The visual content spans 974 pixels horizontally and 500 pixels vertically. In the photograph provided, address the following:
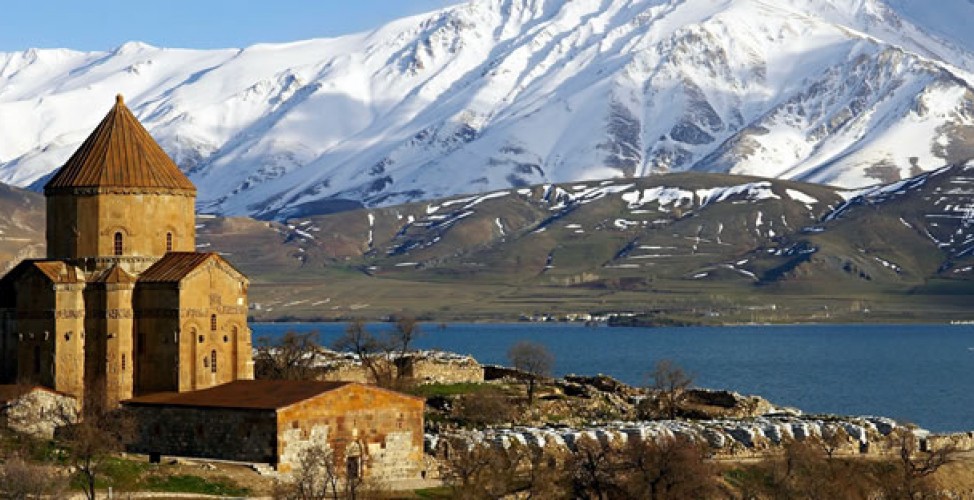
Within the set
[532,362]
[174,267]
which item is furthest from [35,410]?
[532,362]

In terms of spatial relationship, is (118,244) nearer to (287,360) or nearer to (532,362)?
(287,360)

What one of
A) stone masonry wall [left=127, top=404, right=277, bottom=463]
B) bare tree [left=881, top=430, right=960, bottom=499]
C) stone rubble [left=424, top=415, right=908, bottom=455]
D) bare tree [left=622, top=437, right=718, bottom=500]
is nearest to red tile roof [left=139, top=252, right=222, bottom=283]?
stone masonry wall [left=127, top=404, right=277, bottom=463]

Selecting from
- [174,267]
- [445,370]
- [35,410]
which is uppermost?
[174,267]

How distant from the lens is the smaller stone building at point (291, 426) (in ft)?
214

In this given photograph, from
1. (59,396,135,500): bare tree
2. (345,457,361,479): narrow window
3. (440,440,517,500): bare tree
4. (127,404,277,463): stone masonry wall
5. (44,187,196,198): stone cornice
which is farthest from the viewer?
(44,187,196,198): stone cornice

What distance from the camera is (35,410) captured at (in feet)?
229

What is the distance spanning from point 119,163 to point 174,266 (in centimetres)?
512

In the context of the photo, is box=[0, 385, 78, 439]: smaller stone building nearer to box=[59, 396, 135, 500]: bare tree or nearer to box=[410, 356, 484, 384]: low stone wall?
box=[59, 396, 135, 500]: bare tree

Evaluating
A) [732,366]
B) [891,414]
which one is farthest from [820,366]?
[891,414]

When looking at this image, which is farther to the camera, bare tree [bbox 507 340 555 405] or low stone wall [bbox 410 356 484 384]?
bare tree [bbox 507 340 555 405]

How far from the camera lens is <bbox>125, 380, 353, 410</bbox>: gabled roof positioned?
217ft

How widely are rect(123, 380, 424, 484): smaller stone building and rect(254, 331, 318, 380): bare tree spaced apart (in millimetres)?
17019

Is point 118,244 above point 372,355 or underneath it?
above

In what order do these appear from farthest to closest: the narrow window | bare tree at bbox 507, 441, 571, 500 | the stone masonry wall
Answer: the narrow window → the stone masonry wall → bare tree at bbox 507, 441, 571, 500
